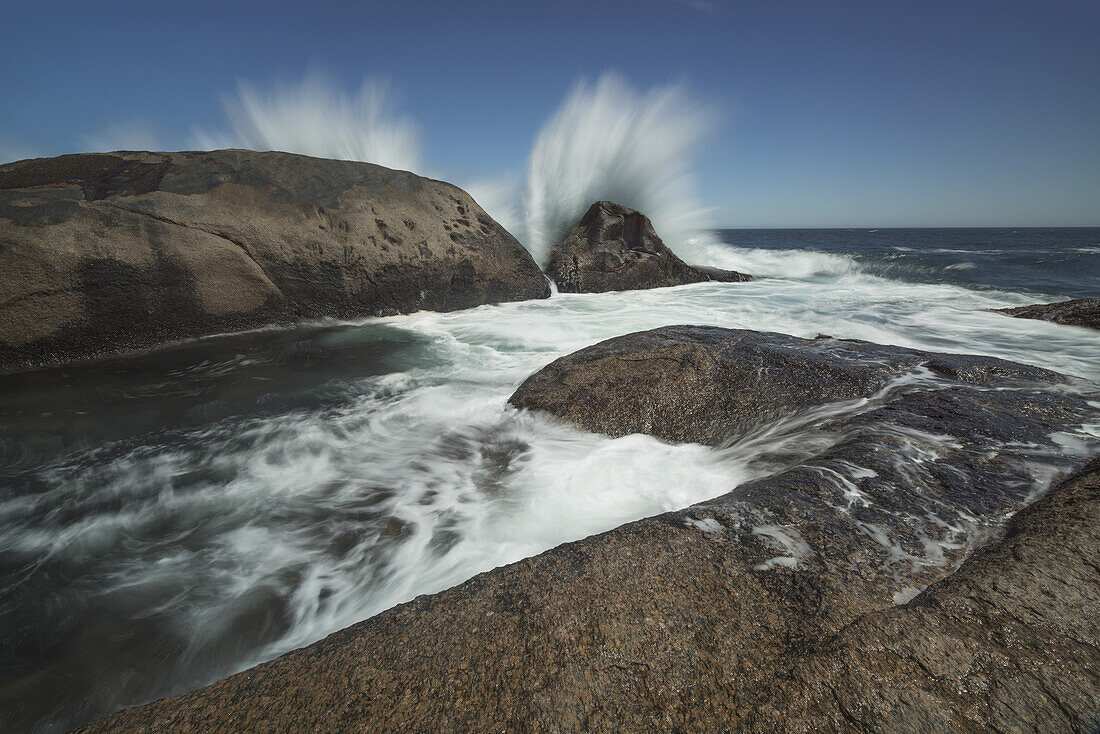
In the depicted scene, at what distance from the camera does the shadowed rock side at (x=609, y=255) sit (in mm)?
8812

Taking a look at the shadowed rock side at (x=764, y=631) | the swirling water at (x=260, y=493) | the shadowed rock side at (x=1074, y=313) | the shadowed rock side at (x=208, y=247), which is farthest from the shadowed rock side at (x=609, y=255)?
the shadowed rock side at (x=764, y=631)

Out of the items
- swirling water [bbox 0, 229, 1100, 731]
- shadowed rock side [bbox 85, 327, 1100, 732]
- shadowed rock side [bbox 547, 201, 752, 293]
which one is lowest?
swirling water [bbox 0, 229, 1100, 731]

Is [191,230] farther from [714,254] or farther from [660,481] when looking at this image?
[714,254]

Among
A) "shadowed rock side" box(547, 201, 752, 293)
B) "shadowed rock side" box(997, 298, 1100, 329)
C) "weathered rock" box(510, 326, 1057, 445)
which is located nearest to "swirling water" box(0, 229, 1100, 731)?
"weathered rock" box(510, 326, 1057, 445)

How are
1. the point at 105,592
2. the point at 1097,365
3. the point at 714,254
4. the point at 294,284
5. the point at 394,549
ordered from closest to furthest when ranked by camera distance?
1. the point at 105,592
2. the point at 394,549
3. the point at 1097,365
4. the point at 294,284
5. the point at 714,254

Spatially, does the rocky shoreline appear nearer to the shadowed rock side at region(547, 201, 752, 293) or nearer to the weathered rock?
the weathered rock

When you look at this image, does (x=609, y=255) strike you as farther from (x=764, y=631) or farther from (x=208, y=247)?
(x=764, y=631)

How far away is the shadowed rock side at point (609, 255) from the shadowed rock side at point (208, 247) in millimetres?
2314

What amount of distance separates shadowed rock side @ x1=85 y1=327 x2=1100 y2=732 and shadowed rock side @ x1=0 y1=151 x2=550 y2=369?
4565 mm

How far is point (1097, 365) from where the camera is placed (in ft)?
13.7

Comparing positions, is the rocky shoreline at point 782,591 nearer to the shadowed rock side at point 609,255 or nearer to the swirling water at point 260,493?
the swirling water at point 260,493

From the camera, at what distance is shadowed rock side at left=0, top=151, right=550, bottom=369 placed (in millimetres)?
3945

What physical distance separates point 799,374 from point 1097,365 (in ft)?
12.5

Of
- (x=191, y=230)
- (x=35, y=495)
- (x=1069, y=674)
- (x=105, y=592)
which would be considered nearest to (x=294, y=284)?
(x=191, y=230)
